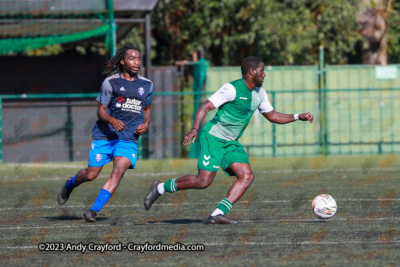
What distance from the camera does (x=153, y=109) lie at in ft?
67.4

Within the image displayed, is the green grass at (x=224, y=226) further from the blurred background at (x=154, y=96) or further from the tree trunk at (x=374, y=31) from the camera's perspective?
the tree trunk at (x=374, y=31)

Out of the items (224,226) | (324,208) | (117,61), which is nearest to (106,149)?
(117,61)

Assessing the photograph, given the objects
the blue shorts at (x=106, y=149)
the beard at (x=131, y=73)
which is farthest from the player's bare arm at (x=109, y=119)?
the beard at (x=131, y=73)

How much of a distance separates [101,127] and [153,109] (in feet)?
37.6

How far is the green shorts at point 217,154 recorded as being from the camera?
8578 millimetres

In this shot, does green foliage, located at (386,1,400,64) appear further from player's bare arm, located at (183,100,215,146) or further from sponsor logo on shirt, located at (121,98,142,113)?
player's bare arm, located at (183,100,215,146)

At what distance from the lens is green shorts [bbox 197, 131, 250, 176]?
8.58 meters

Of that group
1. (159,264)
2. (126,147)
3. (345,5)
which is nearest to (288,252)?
(159,264)

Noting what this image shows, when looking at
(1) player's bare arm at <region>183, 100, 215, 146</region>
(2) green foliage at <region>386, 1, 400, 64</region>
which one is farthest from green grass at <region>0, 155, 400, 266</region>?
(2) green foliage at <region>386, 1, 400, 64</region>

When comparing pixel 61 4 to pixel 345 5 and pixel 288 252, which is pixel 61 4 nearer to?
pixel 345 5

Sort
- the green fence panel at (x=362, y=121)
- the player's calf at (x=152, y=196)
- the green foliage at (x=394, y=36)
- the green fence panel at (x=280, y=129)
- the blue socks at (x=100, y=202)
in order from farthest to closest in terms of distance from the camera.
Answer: the green foliage at (x=394, y=36)
the green fence panel at (x=362, y=121)
the green fence panel at (x=280, y=129)
the player's calf at (x=152, y=196)
the blue socks at (x=100, y=202)

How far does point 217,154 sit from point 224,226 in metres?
0.87

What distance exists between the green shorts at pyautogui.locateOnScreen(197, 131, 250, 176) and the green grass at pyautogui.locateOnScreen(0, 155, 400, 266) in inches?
26.2

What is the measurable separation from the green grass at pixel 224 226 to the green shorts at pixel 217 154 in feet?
2.18
